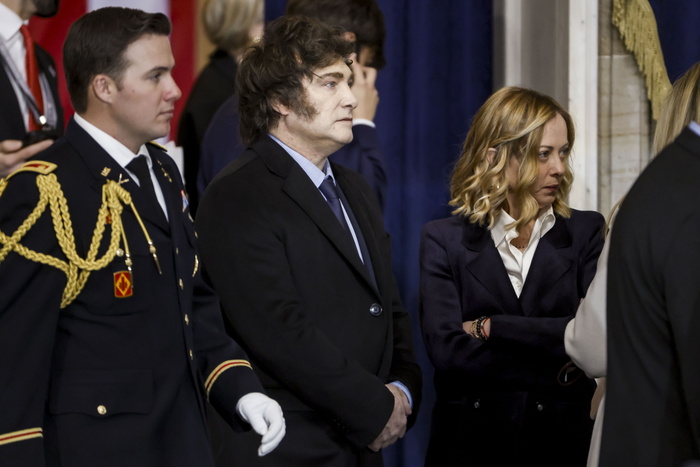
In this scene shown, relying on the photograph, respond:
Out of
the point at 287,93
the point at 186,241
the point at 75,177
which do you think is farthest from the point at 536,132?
the point at 75,177

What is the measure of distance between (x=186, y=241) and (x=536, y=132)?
4.46ft

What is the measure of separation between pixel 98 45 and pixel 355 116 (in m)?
1.74

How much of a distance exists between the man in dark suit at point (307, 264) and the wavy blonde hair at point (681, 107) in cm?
83

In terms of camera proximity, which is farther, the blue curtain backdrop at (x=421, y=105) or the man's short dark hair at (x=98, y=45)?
the blue curtain backdrop at (x=421, y=105)

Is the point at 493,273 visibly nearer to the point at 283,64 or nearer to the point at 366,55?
the point at 283,64

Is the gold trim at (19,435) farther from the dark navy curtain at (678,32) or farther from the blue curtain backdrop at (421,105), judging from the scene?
the dark navy curtain at (678,32)

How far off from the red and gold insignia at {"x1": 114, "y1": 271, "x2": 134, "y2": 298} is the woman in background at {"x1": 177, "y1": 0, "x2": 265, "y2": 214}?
6.39ft

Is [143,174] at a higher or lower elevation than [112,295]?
higher

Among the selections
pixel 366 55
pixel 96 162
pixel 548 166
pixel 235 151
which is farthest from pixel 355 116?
pixel 96 162

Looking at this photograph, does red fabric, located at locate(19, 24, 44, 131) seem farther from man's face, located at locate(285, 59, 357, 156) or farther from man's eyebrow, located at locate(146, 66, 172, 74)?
man's eyebrow, located at locate(146, 66, 172, 74)

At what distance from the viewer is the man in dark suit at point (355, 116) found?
3830 mm

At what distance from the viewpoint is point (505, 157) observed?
3428 millimetres

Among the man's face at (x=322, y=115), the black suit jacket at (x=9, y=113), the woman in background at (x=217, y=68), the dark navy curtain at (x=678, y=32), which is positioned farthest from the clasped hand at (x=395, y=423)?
the dark navy curtain at (x=678, y=32)

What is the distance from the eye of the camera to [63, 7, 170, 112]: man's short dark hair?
2426mm
